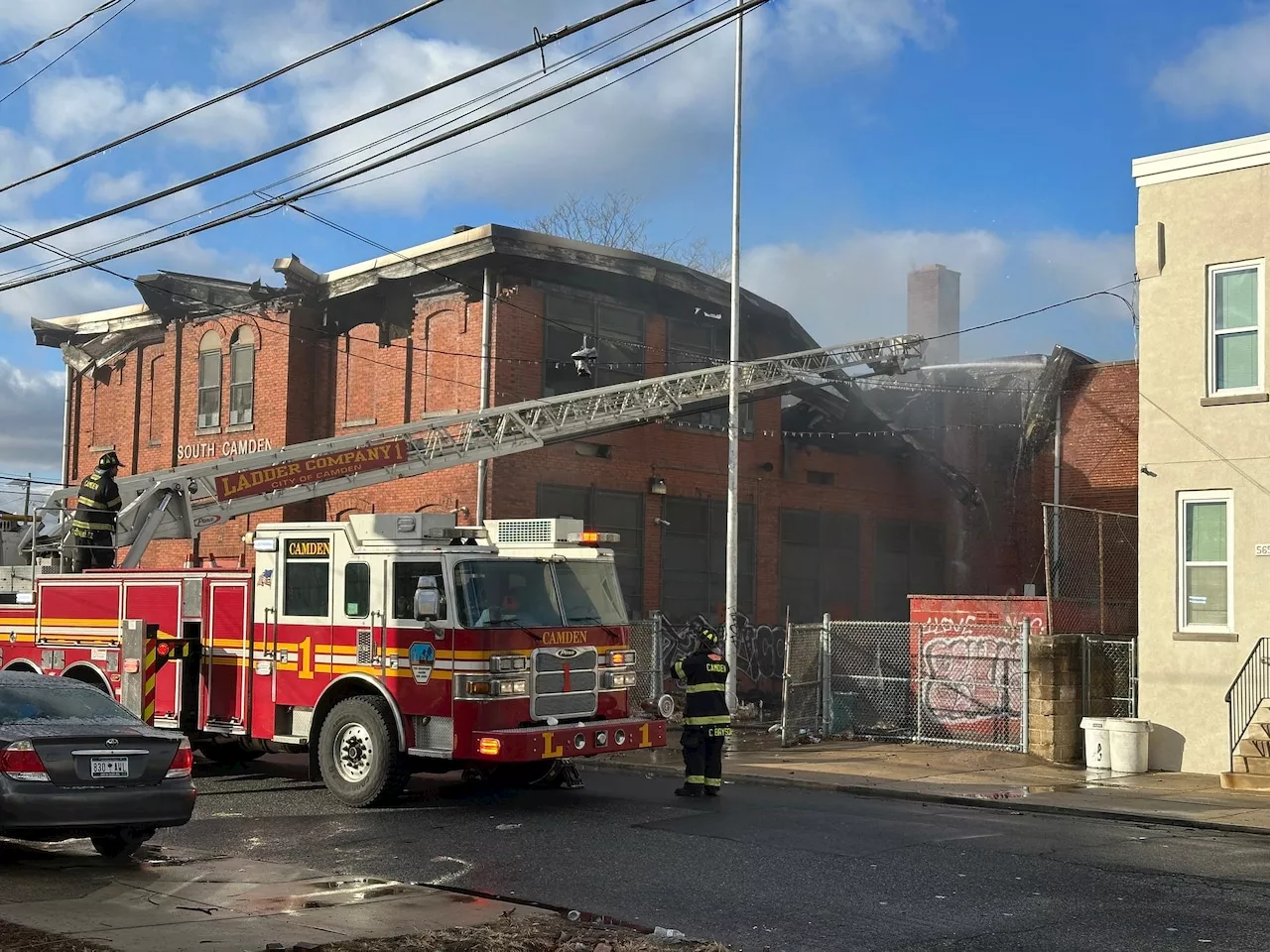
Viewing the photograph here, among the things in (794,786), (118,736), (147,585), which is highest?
(147,585)

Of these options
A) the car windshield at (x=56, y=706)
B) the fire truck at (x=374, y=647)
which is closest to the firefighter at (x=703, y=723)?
the fire truck at (x=374, y=647)

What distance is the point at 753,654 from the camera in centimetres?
2692

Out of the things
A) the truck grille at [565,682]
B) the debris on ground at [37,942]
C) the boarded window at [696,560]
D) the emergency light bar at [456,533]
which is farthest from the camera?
the boarded window at [696,560]

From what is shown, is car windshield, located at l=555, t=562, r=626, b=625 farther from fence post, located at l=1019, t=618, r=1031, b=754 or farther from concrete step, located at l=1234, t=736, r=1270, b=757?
concrete step, located at l=1234, t=736, r=1270, b=757

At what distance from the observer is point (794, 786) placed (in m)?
14.5

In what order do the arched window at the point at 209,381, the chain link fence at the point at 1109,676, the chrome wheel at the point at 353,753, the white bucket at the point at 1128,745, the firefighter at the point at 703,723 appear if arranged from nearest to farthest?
the chrome wheel at the point at 353,753
the firefighter at the point at 703,723
the white bucket at the point at 1128,745
the chain link fence at the point at 1109,676
the arched window at the point at 209,381

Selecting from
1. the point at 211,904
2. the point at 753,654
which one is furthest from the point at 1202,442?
the point at 211,904

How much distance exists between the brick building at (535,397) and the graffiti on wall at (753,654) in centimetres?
42

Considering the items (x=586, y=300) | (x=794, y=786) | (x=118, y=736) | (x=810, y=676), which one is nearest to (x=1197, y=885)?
(x=794, y=786)

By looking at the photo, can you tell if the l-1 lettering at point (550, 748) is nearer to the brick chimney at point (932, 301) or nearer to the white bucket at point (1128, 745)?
the white bucket at point (1128, 745)

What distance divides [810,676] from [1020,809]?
23.3ft

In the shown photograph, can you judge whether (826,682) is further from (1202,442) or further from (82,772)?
(82,772)

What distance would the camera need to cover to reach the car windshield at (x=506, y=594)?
12.0 m

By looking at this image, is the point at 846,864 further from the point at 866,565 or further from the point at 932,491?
the point at 932,491
